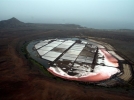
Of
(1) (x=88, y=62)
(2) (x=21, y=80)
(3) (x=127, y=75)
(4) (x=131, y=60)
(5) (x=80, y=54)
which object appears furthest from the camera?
(5) (x=80, y=54)

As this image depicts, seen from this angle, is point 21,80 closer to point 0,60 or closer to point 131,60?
point 0,60

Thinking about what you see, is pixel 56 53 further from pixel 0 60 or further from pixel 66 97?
pixel 66 97

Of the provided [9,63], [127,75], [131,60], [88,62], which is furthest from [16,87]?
[131,60]

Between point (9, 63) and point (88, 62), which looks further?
point (88, 62)

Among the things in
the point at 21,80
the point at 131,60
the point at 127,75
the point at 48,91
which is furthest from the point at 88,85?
the point at 131,60

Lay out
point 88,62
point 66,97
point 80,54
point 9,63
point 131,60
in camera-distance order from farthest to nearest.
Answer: point 80,54, point 131,60, point 88,62, point 9,63, point 66,97

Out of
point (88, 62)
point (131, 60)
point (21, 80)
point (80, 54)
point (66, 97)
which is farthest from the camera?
point (80, 54)

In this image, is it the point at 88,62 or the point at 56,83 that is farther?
the point at 88,62

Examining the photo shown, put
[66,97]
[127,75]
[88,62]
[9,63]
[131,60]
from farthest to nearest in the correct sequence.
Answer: [131,60] < [88,62] < [9,63] < [127,75] < [66,97]

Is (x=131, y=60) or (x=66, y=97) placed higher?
(x=131, y=60)
